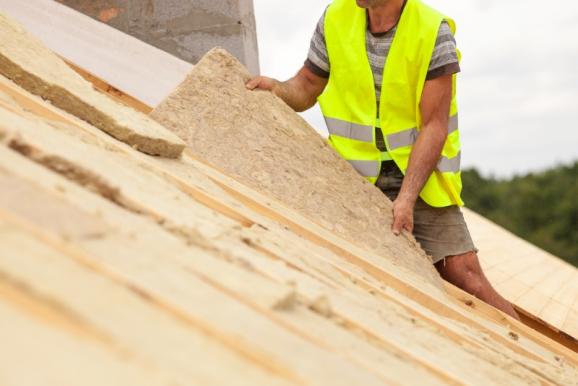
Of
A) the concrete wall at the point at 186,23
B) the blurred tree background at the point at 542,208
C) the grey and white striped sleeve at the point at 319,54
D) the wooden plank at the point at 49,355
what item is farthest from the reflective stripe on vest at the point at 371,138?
the blurred tree background at the point at 542,208

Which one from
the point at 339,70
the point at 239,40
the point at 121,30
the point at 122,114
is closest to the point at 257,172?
the point at 122,114

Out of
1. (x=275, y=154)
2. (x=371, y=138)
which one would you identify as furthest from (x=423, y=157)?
(x=275, y=154)

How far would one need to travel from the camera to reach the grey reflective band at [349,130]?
366 cm

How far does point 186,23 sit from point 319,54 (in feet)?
5.33

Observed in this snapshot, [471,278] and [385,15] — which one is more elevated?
[385,15]

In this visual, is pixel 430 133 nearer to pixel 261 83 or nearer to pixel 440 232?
pixel 440 232

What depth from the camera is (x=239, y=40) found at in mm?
4949

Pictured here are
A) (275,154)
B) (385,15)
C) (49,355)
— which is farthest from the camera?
(385,15)

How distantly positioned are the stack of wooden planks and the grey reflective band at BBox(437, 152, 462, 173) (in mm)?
1516

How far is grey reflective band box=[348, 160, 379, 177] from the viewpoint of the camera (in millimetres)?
3652

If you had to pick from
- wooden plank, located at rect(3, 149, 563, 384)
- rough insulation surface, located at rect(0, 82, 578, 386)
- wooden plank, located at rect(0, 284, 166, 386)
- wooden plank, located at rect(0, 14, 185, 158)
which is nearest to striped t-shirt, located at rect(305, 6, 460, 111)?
wooden plank, located at rect(0, 14, 185, 158)

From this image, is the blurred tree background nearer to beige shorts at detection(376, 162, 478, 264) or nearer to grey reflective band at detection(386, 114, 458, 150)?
beige shorts at detection(376, 162, 478, 264)

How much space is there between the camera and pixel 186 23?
511 centimetres

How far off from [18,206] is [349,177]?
2.35m
